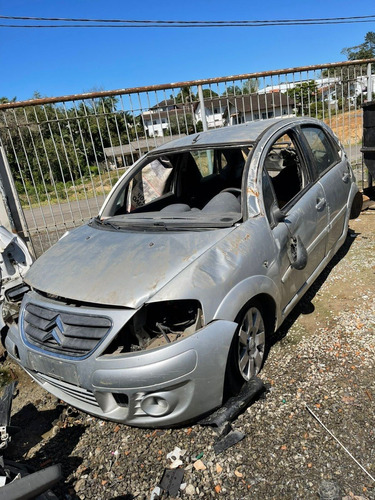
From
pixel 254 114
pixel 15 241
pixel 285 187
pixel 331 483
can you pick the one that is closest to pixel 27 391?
pixel 15 241

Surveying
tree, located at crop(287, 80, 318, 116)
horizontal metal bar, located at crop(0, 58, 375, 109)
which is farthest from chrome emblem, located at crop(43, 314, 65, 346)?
tree, located at crop(287, 80, 318, 116)

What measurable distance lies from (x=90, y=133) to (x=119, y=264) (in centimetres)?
375

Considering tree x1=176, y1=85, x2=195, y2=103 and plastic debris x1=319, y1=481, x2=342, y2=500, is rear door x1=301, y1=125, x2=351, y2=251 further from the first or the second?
tree x1=176, y1=85, x2=195, y2=103

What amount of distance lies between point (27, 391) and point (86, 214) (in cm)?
344

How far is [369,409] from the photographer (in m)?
2.38

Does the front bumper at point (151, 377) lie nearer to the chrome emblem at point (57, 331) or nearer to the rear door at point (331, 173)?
the chrome emblem at point (57, 331)

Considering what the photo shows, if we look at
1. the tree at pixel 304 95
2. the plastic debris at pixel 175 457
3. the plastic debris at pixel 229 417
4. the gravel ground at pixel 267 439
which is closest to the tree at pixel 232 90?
the tree at pixel 304 95

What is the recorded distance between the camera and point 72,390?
235 centimetres

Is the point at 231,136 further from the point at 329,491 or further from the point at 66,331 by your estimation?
the point at 329,491

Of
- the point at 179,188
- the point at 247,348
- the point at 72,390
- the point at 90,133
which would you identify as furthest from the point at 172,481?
the point at 90,133

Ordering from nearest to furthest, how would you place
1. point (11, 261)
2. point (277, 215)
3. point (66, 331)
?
point (66, 331)
point (277, 215)
point (11, 261)

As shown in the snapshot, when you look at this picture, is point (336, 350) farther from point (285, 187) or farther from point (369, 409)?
point (285, 187)

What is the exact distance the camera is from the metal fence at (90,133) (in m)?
5.38

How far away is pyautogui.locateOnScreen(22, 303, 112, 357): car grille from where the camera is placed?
2.21m
